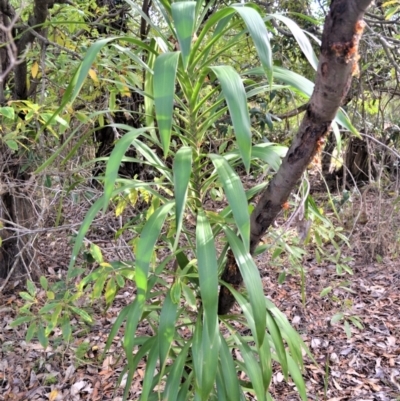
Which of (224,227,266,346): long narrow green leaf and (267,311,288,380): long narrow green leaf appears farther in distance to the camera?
(267,311,288,380): long narrow green leaf

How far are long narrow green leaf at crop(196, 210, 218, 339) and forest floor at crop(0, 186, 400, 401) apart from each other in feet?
2.97

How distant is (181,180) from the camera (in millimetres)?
861

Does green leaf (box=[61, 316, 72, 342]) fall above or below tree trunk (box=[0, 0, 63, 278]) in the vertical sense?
below

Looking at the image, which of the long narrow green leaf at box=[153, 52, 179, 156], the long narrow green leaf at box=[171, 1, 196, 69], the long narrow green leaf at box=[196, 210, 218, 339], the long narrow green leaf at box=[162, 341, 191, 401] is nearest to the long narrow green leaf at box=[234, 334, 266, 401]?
the long narrow green leaf at box=[162, 341, 191, 401]

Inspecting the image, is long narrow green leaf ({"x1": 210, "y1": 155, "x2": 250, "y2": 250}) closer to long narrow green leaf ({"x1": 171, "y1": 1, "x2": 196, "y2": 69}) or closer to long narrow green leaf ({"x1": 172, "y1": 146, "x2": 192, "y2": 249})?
long narrow green leaf ({"x1": 172, "y1": 146, "x2": 192, "y2": 249})

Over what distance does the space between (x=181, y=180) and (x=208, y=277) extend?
234 millimetres

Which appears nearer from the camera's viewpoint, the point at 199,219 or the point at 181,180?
the point at 181,180

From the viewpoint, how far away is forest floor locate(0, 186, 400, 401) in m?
2.07

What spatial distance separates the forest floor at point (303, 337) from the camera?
81.4 inches

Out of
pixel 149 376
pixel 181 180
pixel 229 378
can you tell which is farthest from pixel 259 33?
pixel 149 376

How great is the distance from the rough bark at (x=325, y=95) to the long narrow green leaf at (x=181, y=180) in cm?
23

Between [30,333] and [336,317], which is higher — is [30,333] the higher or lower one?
the higher one

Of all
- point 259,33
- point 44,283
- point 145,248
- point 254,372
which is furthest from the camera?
point 44,283

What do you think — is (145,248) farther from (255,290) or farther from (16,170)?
(16,170)
